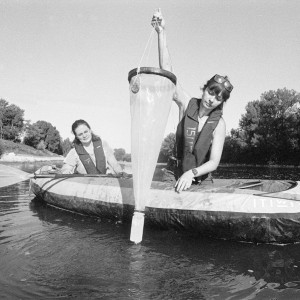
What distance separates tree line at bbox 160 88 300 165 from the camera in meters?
49.6

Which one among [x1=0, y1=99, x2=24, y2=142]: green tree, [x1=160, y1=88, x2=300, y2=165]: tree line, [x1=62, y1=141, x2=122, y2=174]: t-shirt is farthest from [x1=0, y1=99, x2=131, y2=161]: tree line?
[x1=62, y1=141, x2=122, y2=174]: t-shirt

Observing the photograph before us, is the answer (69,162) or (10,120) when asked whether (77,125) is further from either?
(10,120)

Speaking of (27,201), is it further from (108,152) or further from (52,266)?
(52,266)

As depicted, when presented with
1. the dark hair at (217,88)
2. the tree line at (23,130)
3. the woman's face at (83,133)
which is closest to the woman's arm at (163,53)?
the dark hair at (217,88)

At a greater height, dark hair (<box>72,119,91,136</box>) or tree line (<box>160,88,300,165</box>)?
tree line (<box>160,88,300,165</box>)

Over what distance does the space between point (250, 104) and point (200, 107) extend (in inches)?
2077

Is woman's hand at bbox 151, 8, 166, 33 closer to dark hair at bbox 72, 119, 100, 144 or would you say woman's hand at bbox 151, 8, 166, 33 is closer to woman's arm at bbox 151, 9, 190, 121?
woman's arm at bbox 151, 9, 190, 121

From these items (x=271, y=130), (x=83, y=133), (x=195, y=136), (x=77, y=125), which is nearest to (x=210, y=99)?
(x=195, y=136)

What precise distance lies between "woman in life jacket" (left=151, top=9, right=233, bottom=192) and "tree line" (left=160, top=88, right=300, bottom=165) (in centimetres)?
4798

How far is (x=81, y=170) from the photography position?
6590mm

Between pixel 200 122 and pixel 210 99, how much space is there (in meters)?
0.43

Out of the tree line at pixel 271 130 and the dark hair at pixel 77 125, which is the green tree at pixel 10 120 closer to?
the tree line at pixel 271 130

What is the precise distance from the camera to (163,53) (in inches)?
176

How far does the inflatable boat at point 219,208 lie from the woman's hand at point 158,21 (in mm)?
2287
